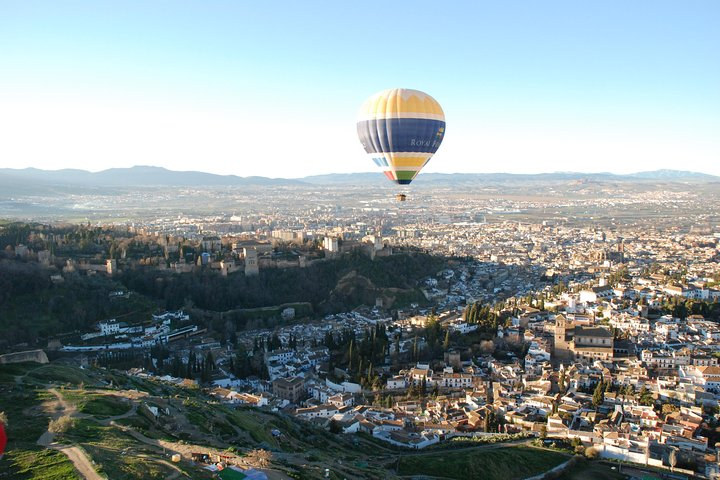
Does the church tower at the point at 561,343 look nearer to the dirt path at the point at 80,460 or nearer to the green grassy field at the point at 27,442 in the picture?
the green grassy field at the point at 27,442

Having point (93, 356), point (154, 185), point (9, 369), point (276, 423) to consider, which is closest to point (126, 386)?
point (9, 369)

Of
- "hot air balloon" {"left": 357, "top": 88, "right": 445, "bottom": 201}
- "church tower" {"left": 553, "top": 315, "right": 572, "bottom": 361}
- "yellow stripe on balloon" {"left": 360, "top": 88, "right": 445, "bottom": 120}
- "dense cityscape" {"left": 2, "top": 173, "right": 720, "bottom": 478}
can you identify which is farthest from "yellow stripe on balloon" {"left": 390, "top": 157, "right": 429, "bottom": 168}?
"church tower" {"left": 553, "top": 315, "right": 572, "bottom": 361}

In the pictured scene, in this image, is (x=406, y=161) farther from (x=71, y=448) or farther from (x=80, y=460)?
(x=80, y=460)

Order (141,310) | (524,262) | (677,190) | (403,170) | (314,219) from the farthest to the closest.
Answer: (677,190) < (314,219) < (524,262) < (141,310) < (403,170)

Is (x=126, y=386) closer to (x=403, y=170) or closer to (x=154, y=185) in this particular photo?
(x=403, y=170)

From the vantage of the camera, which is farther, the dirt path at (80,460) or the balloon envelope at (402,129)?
the balloon envelope at (402,129)

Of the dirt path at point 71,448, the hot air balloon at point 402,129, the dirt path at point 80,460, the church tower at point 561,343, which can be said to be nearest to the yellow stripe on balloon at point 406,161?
the hot air balloon at point 402,129

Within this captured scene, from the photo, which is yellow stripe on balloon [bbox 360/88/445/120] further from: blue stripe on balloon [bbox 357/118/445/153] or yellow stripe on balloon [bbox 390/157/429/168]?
yellow stripe on balloon [bbox 390/157/429/168]

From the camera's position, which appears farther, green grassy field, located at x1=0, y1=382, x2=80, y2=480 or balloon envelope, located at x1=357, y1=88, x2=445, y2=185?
balloon envelope, located at x1=357, y1=88, x2=445, y2=185
